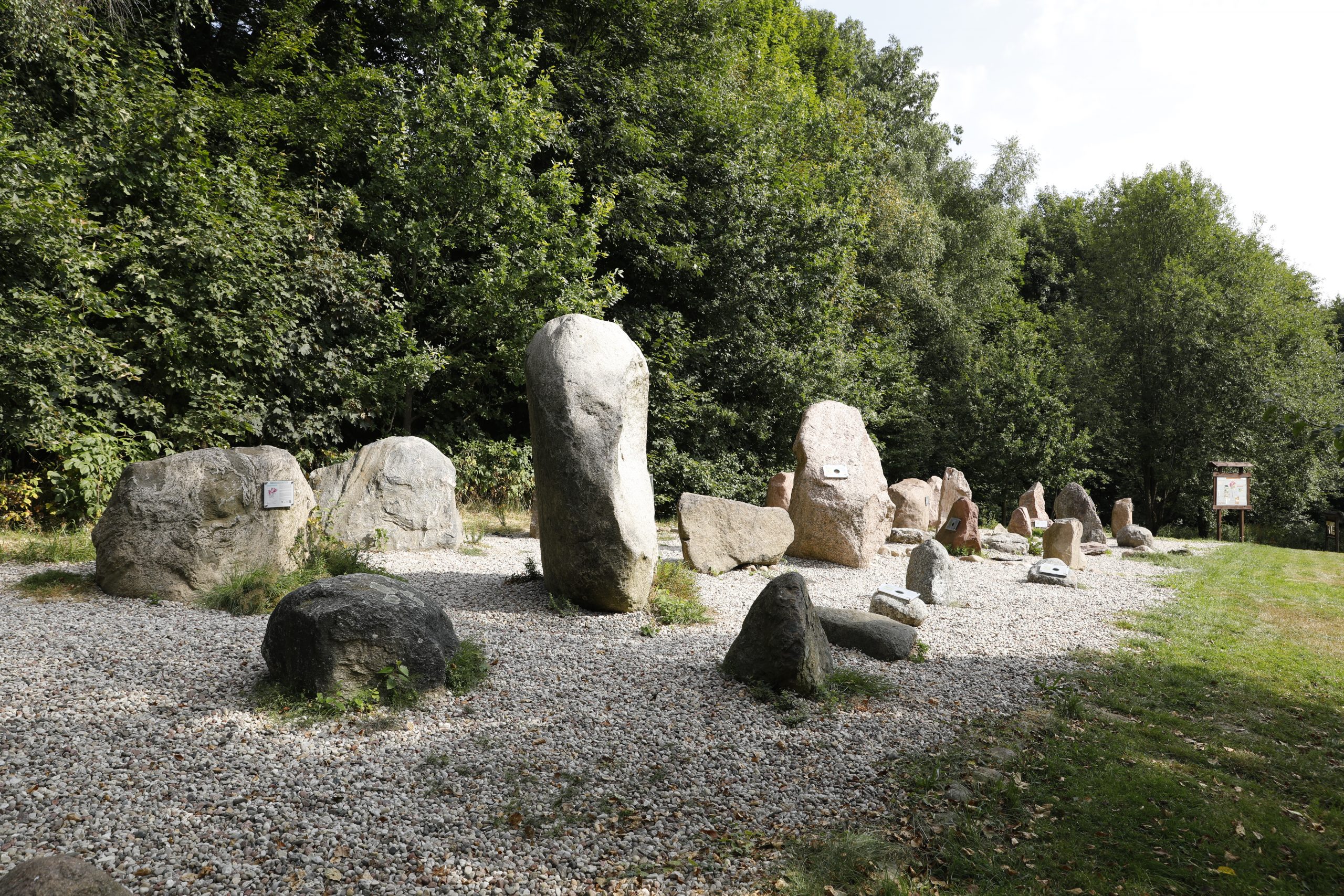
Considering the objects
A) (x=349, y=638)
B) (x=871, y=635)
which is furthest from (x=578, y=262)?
(x=349, y=638)

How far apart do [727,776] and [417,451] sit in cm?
695

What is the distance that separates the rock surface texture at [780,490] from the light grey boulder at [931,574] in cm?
421

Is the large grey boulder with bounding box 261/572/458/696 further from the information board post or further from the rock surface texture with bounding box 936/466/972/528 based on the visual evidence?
the information board post

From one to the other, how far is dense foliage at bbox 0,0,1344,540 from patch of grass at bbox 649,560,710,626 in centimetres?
681

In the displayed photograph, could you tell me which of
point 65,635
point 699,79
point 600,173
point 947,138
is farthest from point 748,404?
point 947,138

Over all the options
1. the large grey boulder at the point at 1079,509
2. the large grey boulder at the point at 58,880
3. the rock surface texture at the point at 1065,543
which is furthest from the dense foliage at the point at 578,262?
the large grey boulder at the point at 58,880

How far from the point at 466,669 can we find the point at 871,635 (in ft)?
9.89

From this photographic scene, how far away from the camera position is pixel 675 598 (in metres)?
6.62

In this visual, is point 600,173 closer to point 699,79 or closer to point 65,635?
point 699,79

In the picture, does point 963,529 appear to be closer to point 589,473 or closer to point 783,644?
point 589,473

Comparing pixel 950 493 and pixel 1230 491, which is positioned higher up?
pixel 1230 491

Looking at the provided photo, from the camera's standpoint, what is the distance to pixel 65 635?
503cm

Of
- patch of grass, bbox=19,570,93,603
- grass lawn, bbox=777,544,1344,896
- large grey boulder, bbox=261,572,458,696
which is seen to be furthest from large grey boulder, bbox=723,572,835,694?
patch of grass, bbox=19,570,93,603

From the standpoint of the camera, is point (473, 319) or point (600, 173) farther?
point (600, 173)
